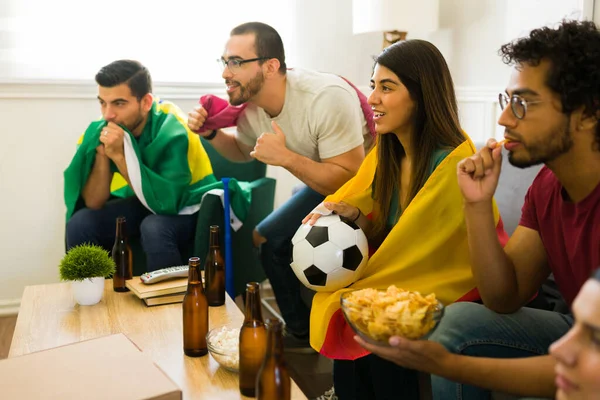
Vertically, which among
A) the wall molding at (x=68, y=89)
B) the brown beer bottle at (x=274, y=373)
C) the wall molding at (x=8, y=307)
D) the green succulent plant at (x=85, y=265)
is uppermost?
the wall molding at (x=68, y=89)

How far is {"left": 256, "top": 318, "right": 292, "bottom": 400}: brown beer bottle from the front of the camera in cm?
112

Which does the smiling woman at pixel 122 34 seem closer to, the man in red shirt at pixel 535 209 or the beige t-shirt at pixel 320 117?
the beige t-shirt at pixel 320 117

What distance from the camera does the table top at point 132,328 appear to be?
4.56 feet

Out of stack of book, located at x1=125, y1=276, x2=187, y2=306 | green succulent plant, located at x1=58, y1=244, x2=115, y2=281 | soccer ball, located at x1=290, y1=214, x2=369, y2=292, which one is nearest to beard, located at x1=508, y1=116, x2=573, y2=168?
soccer ball, located at x1=290, y1=214, x2=369, y2=292

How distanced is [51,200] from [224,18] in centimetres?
128

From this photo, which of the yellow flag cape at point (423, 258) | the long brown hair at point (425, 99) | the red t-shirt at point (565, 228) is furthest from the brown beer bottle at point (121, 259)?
the red t-shirt at point (565, 228)

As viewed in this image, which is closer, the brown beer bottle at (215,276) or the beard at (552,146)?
the beard at (552,146)

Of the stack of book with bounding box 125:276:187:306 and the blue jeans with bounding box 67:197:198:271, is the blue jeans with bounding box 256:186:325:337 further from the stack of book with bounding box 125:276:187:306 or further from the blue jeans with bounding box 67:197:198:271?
the stack of book with bounding box 125:276:187:306

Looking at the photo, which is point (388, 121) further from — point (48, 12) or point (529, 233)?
point (48, 12)

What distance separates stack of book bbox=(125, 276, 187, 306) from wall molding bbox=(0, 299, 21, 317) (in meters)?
1.52

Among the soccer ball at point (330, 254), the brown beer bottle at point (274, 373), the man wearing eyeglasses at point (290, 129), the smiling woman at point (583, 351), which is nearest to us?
the smiling woman at point (583, 351)

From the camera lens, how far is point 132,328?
5.57ft

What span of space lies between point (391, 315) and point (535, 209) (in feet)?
1.84

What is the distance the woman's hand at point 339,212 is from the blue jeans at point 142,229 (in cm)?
88
